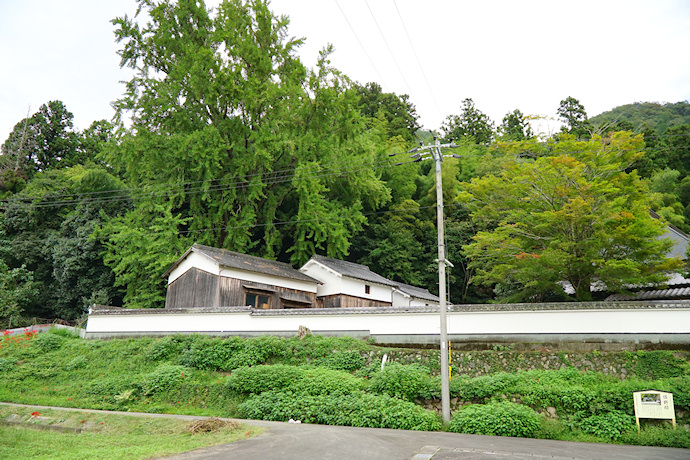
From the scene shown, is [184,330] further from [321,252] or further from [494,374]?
[321,252]

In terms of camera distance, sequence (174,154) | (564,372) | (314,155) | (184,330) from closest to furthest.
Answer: (564,372) < (184,330) < (174,154) < (314,155)

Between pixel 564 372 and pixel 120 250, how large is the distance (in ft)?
71.5

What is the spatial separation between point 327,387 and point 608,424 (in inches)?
253

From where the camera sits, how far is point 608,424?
31.5 ft

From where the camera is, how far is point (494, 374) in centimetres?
1217

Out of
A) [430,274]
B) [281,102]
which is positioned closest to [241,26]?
[281,102]

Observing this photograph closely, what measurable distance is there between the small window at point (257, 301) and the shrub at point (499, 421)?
1172 cm

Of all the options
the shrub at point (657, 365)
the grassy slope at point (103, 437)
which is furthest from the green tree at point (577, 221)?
the grassy slope at point (103, 437)

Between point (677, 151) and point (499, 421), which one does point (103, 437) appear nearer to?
point (499, 421)

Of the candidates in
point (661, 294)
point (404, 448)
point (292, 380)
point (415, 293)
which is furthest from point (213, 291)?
point (661, 294)

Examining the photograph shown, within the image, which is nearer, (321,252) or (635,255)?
(635,255)

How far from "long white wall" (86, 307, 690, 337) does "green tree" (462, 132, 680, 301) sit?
145 cm

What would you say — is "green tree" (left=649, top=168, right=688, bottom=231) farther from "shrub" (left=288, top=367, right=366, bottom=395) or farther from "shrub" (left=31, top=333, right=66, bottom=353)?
"shrub" (left=31, top=333, right=66, bottom=353)

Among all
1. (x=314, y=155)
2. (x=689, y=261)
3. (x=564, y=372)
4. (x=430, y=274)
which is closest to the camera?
(x=564, y=372)
